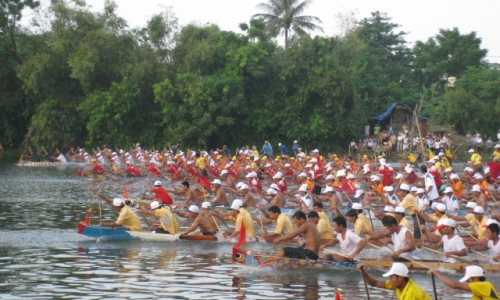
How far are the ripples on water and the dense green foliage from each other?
84.5ft

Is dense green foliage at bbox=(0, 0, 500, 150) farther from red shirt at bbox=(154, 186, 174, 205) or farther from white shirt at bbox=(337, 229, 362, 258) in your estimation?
white shirt at bbox=(337, 229, 362, 258)

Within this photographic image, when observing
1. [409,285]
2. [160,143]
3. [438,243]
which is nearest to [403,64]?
[160,143]

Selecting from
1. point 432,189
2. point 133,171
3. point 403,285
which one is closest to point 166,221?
point 432,189

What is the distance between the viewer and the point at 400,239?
38.5ft

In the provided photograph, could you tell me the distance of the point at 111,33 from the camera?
154 feet

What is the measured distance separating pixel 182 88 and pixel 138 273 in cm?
3116

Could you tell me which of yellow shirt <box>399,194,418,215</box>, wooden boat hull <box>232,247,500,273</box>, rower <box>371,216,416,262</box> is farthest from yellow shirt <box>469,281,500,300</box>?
yellow shirt <box>399,194,418,215</box>

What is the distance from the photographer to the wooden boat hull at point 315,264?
38.5 feet

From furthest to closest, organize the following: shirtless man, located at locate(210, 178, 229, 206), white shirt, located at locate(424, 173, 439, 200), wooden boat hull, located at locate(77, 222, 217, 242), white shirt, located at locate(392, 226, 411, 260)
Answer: shirtless man, located at locate(210, 178, 229, 206) → white shirt, located at locate(424, 173, 439, 200) → wooden boat hull, located at locate(77, 222, 217, 242) → white shirt, located at locate(392, 226, 411, 260)

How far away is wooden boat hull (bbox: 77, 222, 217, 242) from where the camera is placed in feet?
49.8

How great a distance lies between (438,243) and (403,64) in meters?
50.4

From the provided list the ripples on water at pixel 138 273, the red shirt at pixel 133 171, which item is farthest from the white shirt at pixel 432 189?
the red shirt at pixel 133 171

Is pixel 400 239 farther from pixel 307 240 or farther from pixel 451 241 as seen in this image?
pixel 307 240

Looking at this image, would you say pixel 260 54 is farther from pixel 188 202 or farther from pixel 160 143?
pixel 188 202
